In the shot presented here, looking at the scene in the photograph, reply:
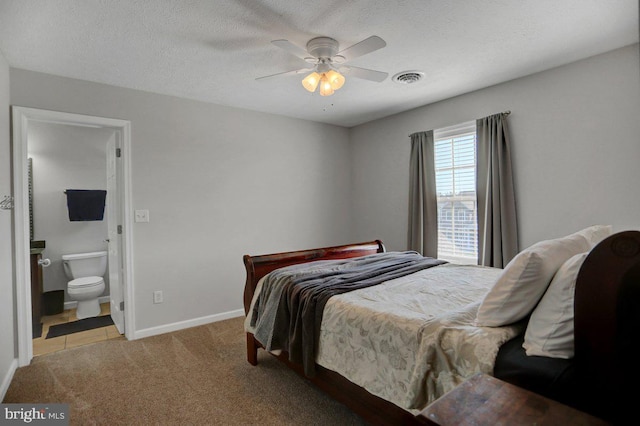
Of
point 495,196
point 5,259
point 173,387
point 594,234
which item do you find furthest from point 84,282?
point 594,234

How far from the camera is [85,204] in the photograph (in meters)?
4.40

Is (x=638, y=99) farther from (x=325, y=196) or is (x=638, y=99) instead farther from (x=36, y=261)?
(x=36, y=261)

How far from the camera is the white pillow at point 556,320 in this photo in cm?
118

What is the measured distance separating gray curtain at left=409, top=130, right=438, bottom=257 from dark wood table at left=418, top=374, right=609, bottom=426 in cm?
302

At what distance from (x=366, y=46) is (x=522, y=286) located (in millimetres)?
1643

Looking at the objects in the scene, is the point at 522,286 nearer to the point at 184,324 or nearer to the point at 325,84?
the point at 325,84

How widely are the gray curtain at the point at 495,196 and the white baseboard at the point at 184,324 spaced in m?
2.82

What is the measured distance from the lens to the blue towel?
14.2 feet

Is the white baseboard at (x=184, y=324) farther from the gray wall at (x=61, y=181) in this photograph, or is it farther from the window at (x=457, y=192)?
the window at (x=457, y=192)

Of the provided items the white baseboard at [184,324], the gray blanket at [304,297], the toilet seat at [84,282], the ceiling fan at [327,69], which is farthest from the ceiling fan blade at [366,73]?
the toilet seat at [84,282]

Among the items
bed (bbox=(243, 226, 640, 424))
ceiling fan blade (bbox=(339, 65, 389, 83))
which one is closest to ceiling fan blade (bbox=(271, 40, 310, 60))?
ceiling fan blade (bbox=(339, 65, 389, 83))

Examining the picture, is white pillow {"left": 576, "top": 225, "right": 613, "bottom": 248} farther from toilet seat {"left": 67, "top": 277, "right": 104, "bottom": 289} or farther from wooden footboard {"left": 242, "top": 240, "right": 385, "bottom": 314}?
toilet seat {"left": 67, "top": 277, "right": 104, "bottom": 289}

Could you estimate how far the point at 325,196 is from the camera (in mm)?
4742

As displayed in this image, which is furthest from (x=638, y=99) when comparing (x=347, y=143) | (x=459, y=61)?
(x=347, y=143)
